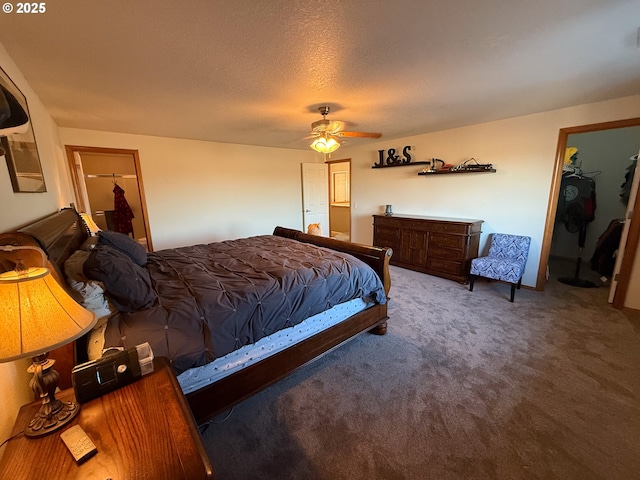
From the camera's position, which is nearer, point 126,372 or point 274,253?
point 126,372

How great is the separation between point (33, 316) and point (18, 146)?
1595 mm

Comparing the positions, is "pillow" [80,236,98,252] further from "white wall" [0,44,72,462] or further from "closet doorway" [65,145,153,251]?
"closet doorway" [65,145,153,251]

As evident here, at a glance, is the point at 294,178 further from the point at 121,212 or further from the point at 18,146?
the point at 18,146

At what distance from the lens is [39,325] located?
0.72m

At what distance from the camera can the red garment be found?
218 inches

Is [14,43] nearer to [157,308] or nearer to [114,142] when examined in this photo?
[157,308]

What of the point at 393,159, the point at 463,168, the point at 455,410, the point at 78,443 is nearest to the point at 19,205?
the point at 78,443

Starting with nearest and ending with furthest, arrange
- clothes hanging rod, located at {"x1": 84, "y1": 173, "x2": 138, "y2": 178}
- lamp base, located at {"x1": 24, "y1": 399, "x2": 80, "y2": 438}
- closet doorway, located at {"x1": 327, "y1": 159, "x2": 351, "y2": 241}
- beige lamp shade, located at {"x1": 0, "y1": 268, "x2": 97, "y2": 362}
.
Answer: beige lamp shade, located at {"x1": 0, "y1": 268, "x2": 97, "y2": 362} < lamp base, located at {"x1": 24, "y1": 399, "x2": 80, "y2": 438} < clothes hanging rod, located at {"x1": 84, "y1": 173, "x2": 138, "y2": 178} < closet doorway, located at {"x1": 327, "y1": 159, "x2": 351, "y2": 241}

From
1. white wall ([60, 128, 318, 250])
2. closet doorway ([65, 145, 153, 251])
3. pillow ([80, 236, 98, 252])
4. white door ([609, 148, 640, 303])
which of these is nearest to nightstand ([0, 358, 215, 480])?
pillow ([80, 236, 98, 252])

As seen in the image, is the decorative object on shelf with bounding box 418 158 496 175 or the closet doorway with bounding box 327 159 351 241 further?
the closet doorway with bounding box 327 159 351 241

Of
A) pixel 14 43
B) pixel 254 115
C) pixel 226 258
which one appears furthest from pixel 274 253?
pixel 14 43

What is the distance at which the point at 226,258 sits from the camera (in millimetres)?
2641

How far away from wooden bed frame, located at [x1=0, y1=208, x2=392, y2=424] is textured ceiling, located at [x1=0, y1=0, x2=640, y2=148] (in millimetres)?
1131

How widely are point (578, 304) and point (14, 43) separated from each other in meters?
5.61
